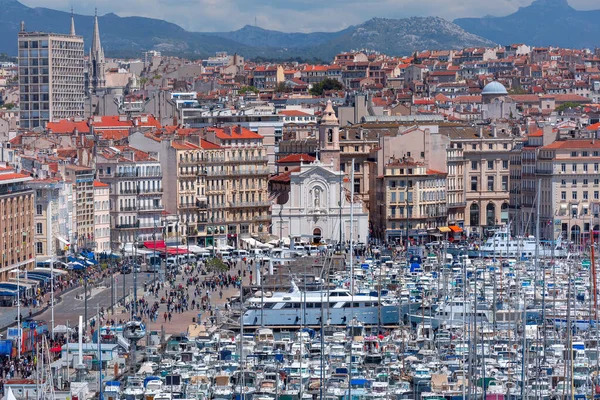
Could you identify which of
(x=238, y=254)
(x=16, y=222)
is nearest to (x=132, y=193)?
(x=238, y=254)

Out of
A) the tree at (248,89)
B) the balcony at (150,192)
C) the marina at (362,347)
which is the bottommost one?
the marina at (362,347)

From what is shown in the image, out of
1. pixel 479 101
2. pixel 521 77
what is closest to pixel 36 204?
pixel 479 101

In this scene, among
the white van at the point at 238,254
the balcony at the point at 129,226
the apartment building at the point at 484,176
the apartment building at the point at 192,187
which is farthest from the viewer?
the apartment building at the point at 484,176

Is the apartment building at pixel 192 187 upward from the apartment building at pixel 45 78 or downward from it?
downward

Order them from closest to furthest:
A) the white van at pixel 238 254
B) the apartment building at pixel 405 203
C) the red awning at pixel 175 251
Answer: the red awning at pixel 175 251, the white van at pixel 238 254, the apartment building at pixel 405 203

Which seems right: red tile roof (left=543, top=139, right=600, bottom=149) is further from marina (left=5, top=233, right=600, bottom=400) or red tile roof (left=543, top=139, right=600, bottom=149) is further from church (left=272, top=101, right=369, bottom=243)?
marina (left=5, top=233, right=600, bottom=400)

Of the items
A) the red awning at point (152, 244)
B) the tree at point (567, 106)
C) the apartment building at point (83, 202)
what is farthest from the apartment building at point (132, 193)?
the tree at point (567, 106)

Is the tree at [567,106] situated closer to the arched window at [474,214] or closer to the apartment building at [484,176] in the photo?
the apartment building at [484,176]
